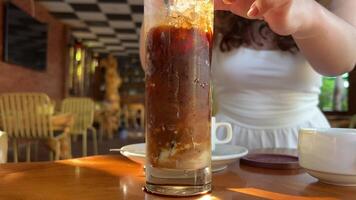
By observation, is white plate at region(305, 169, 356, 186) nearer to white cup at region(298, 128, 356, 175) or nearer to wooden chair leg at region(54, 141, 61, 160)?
white cup at region(298, 128, 356, 175)

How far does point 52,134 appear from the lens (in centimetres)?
310

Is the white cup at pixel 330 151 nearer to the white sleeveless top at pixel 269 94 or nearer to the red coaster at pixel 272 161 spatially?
the red coaster at pixel 272 161

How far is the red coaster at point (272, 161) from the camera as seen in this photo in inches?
22.8

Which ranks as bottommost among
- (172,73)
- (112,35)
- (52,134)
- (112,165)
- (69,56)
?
(52,134)

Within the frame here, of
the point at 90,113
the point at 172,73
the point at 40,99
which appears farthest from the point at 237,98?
the point at 90,113

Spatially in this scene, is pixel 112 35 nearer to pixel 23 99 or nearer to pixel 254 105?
pixel 23 99

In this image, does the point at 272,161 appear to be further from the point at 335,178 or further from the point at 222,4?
the point at 222,4

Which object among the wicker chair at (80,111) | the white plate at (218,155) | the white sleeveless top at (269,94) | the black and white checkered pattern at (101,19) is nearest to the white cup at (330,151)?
the white plate at (218,155)

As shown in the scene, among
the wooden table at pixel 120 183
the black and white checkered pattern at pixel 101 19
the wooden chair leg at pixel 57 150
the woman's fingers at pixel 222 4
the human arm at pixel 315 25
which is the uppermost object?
the black and white checkered pattern at pixel 101 19

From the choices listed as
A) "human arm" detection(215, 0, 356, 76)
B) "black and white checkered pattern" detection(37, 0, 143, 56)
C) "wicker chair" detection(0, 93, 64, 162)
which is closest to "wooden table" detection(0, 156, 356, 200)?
"human arm" detection(215, 0, 356, 76)

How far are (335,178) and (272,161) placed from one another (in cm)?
16

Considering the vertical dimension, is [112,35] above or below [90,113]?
above

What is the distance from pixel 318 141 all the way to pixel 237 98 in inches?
21.8

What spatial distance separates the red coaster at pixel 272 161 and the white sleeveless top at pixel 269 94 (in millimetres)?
323
